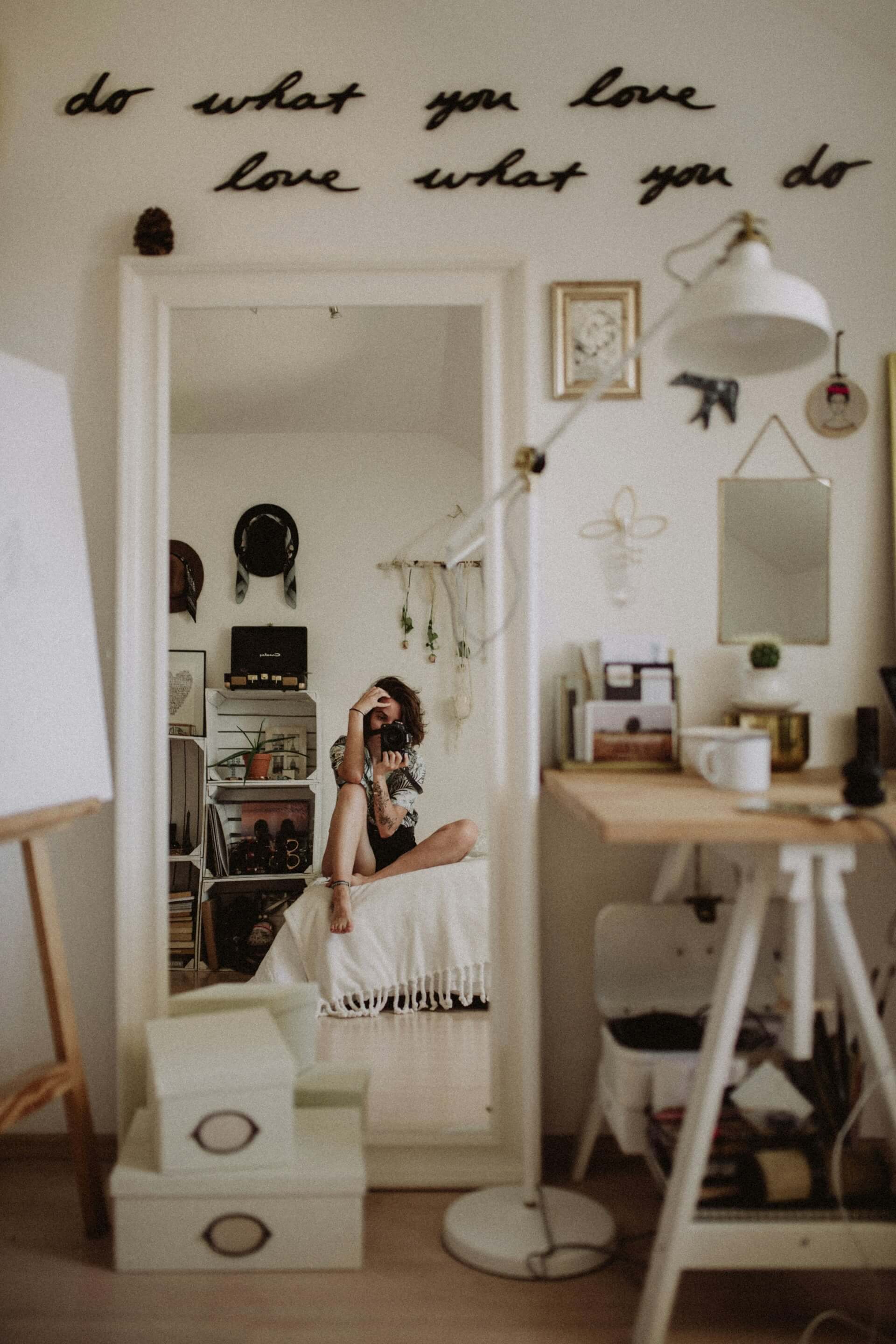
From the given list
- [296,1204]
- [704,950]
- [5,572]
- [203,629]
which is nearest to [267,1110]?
[296,1204]

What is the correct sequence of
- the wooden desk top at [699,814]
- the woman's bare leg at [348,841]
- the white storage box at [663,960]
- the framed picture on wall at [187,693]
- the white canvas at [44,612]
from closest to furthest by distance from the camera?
the wooden desk top at [699,814] < the white canvas at [44,612] < the white storage box at [663,960] < the woman's bare leg at [348,841] < the framed picture on wall at [187,693]

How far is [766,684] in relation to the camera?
6.89 feet

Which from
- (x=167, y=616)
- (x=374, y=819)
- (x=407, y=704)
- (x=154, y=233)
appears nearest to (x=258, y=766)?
(x=374, y=819)

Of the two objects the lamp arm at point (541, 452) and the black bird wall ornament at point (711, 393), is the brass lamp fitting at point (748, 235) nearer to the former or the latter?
the lamp arm at point (541, 452)

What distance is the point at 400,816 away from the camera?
3.25 m

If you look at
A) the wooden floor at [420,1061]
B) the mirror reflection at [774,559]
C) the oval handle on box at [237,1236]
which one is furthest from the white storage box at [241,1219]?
the mirror reflection at [774,559]

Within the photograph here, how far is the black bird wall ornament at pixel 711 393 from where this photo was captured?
7.23ft

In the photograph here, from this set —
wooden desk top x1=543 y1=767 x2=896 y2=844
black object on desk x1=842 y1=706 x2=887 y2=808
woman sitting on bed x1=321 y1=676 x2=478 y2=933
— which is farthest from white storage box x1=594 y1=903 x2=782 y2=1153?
woman sitting on bed x1=321 y1=676 x2=478 y2=933

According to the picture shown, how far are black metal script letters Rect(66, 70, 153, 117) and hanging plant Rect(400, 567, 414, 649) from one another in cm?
189

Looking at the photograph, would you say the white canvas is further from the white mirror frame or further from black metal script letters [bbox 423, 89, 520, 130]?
black metal script letters [bbox 423, 89, 520, 130]

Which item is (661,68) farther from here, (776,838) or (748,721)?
(776,838)

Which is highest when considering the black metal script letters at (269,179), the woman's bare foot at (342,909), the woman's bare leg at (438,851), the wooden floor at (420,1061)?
the black metal script letters at (269,179)

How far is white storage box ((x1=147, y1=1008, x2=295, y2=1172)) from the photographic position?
177cm

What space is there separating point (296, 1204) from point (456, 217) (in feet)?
6.74
